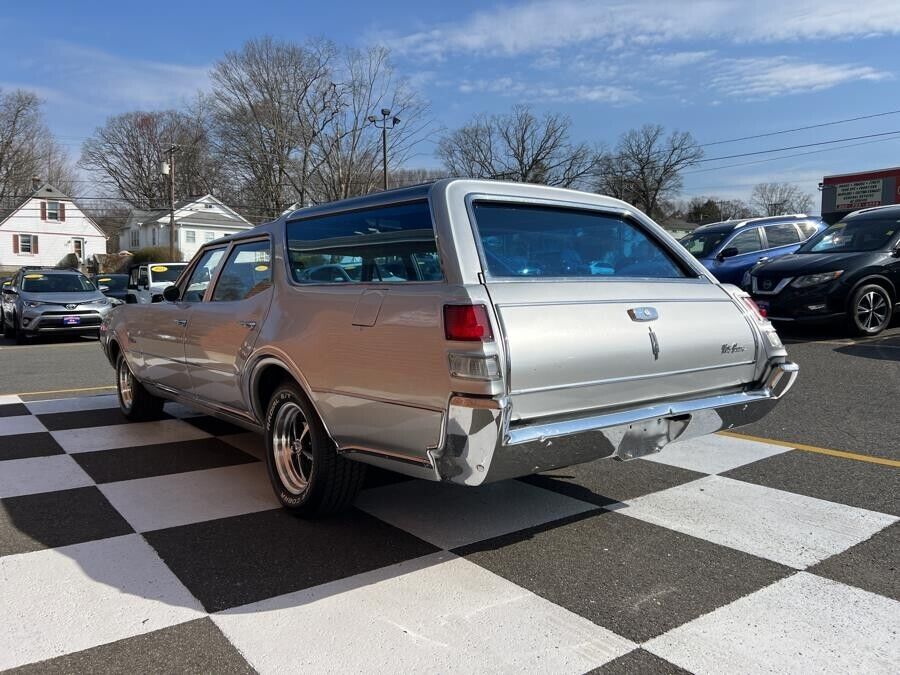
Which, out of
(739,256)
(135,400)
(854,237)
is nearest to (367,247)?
(135,400)

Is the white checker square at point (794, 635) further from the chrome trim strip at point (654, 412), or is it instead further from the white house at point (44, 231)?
the white house at point (44, 231)

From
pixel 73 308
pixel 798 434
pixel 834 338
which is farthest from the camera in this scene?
pixel 73 308

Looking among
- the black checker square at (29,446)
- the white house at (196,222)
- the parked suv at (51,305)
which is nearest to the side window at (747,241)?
the black checker square at (29,446)

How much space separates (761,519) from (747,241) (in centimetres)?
1061

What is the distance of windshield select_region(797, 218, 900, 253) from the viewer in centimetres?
1048

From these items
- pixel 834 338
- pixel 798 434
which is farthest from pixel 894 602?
pixel 834 338

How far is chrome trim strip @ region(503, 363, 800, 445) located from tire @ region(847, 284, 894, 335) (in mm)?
6995

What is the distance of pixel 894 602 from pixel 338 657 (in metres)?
2.14

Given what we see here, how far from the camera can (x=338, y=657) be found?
8.10 feet

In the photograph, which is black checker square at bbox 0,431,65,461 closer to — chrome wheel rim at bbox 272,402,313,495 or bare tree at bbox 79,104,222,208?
chrome wheel rim at bbox 272,402,313,495

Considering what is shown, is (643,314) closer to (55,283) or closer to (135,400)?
(135,400)

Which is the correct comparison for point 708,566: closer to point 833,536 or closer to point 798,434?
point 833,536

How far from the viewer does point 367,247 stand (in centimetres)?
372

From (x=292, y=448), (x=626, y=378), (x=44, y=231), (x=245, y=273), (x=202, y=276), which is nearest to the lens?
(x=626, y=378)
